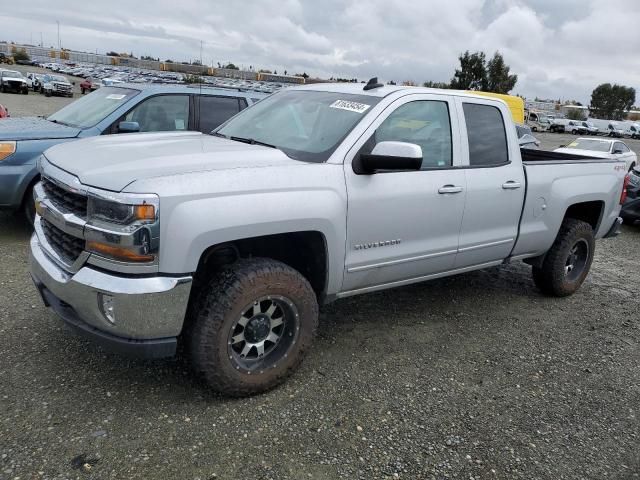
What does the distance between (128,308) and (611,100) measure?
3758 inches

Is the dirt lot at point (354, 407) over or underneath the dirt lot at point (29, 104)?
over

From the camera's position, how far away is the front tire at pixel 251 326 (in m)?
2.88

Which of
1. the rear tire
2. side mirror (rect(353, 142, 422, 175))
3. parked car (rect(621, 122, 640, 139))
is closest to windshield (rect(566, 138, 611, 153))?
the rear tire

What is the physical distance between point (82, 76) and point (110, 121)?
68.1 m

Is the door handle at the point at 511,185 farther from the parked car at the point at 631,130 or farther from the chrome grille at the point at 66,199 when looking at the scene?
the parked car at the point at 631,130

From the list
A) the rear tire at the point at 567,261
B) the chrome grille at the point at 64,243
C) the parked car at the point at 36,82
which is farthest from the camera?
the parked car at the point at 36,82

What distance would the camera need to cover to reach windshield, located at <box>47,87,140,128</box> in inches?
241

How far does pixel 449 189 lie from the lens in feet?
12.6

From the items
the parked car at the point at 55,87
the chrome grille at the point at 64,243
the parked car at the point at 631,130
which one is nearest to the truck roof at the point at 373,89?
the chrome grille at the point at 64,243

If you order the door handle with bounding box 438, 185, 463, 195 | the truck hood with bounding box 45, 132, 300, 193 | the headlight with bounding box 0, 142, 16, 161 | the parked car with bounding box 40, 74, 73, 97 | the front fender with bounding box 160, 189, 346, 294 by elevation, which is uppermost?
the truck hood with bounding box 45, 132, 300, 193

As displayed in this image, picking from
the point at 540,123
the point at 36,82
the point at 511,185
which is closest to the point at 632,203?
the point at 511,185

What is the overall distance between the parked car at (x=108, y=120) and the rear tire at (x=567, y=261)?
411 centimetres

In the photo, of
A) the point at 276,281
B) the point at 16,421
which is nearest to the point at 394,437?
the point at 276,281

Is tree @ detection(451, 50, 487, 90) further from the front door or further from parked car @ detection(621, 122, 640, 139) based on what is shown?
the front door
